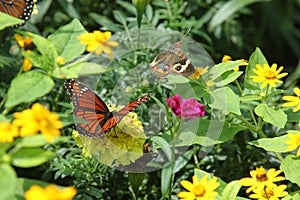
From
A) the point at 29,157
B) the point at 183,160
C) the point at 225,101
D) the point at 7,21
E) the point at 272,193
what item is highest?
the point at 7,21

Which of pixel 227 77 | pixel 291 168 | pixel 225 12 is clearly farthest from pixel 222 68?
pixel 225 12

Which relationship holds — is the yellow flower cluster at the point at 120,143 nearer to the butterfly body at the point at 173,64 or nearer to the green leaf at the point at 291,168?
the butterfly body at the point at 173,64

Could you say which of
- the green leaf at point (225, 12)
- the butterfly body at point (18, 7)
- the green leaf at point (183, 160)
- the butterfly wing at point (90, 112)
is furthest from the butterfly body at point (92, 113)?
the green leaf at point (225, 12)

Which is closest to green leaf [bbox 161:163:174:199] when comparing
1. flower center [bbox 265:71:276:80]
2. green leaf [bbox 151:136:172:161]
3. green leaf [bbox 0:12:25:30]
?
green leaf [bbox 151:136:172:161]

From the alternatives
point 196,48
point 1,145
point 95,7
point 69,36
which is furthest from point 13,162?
point 95,7

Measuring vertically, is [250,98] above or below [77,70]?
below

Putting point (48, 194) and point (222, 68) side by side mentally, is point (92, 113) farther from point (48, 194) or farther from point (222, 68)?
point (48, 194)

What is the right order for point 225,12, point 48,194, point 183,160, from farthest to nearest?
1. point 225,12
2. point 183,160
3. point 48,194
